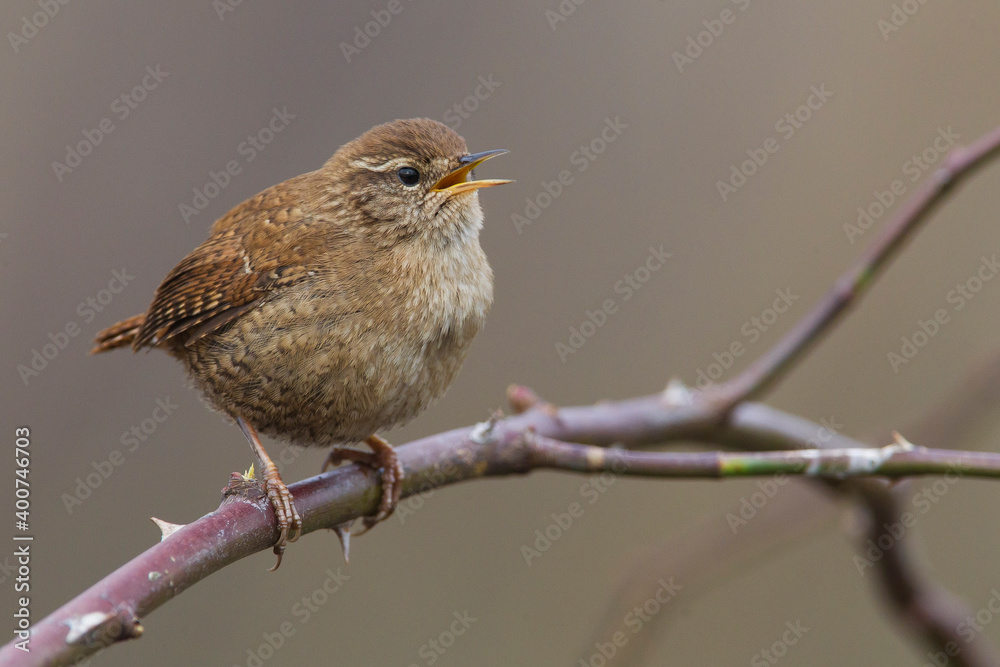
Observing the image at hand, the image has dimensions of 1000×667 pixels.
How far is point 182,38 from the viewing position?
17.2 ft

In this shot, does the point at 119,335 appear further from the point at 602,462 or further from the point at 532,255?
the point at 532,255

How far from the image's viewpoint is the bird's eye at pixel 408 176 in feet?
10.3

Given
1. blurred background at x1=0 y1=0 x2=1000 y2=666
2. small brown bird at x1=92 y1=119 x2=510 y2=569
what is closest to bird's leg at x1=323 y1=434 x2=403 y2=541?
small brown bird at x1=92 y1=119 x2=510 y2=569

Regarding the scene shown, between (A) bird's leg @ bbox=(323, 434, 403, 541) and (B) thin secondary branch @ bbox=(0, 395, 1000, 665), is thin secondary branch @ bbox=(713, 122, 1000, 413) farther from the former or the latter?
(A) bird's leg @ bbox=(323, 434, 403, 541)

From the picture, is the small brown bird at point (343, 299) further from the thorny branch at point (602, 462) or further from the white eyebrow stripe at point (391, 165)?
the thorny branch at point (602, 462)

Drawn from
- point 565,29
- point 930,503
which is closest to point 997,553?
point 930,503

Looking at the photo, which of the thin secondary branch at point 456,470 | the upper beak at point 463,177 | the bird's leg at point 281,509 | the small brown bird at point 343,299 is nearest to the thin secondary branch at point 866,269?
the thin secondary branch at point 456,470

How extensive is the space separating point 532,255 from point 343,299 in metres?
3.05

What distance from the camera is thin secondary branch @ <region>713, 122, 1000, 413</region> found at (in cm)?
246

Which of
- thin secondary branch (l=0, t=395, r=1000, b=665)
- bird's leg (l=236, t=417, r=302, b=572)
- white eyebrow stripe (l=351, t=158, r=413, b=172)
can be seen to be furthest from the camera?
white eyebrow stripe (l=351, t=158, r=413, b=172)

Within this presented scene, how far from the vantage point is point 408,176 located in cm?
315

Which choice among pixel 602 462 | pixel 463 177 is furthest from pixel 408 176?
pixel 602 462

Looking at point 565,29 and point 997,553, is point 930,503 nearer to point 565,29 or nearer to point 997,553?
point 997,553

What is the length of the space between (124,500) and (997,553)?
4.89 m
